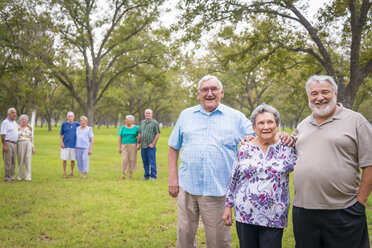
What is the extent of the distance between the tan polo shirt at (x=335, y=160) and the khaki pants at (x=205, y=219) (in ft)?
2.90

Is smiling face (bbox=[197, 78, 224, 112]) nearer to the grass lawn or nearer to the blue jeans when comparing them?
the grass lawn

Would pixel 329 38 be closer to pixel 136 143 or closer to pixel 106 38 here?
pixel 136 143

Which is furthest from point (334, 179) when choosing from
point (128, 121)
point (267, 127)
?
point (128, 121)

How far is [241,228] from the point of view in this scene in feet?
9.66

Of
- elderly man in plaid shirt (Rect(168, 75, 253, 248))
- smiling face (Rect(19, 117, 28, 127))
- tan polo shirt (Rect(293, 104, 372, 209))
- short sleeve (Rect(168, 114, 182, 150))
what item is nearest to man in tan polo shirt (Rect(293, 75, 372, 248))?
tan polo shirt (Rect(293, 104, 372, 209))

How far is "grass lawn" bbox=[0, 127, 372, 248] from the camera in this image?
4.99 metres

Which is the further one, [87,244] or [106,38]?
[106,38]

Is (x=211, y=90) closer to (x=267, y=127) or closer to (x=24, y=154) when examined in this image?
(x=267, y=127)

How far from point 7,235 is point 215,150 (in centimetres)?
402

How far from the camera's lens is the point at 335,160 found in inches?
111

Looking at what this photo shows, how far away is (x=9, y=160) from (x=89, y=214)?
193 inches

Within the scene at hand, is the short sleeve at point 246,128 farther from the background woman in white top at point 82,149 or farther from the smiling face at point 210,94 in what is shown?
the background woman in white top at point 82,149

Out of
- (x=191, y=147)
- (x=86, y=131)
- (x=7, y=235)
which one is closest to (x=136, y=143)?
(x=86, y=131)

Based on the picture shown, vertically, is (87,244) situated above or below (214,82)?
below
